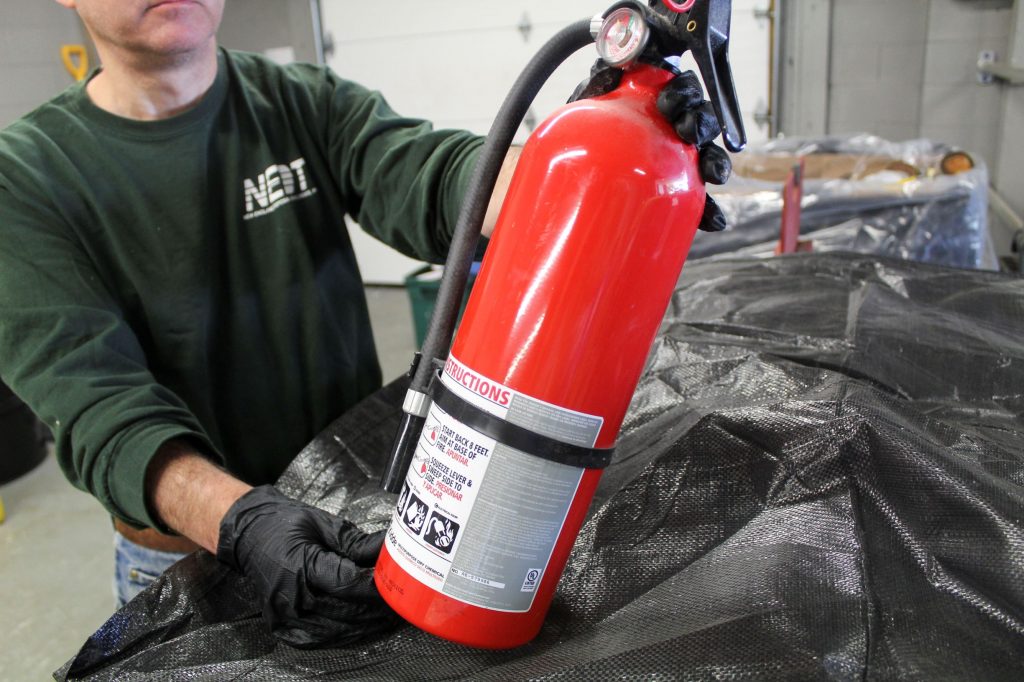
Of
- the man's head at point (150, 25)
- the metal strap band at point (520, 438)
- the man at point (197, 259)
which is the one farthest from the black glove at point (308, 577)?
the man's head at point (150, 25)

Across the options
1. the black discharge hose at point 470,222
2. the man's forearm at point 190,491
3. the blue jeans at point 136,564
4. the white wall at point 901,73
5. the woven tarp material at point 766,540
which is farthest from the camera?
the white wall at point 901,73

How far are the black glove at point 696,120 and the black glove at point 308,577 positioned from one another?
423 mm

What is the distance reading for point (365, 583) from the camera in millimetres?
611

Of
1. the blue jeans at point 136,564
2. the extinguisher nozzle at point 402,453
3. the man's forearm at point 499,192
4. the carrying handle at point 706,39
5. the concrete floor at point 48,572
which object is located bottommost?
the concrete floor at point 48,572

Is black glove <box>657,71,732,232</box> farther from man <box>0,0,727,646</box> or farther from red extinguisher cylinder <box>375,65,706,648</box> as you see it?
man <box>0,0,727,646</box>

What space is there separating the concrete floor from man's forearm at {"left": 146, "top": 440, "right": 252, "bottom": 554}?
146 centimetres

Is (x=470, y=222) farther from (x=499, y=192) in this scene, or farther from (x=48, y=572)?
(x=48, y=572)

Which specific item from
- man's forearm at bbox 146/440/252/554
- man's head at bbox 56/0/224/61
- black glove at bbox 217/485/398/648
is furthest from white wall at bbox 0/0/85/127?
black glove at bbox 217/485/398/648

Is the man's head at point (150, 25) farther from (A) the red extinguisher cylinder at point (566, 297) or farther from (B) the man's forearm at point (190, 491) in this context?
(A) the red extinguisher cylinder at point (566, 297)

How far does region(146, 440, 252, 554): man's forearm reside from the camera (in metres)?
0.75

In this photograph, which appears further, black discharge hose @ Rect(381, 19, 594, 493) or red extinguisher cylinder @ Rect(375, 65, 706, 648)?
black discharge hose @ Rect(381, 19, 594, 493)

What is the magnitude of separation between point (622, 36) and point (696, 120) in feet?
0.30

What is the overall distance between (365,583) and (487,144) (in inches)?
15.1

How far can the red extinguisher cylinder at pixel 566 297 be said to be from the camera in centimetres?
53
